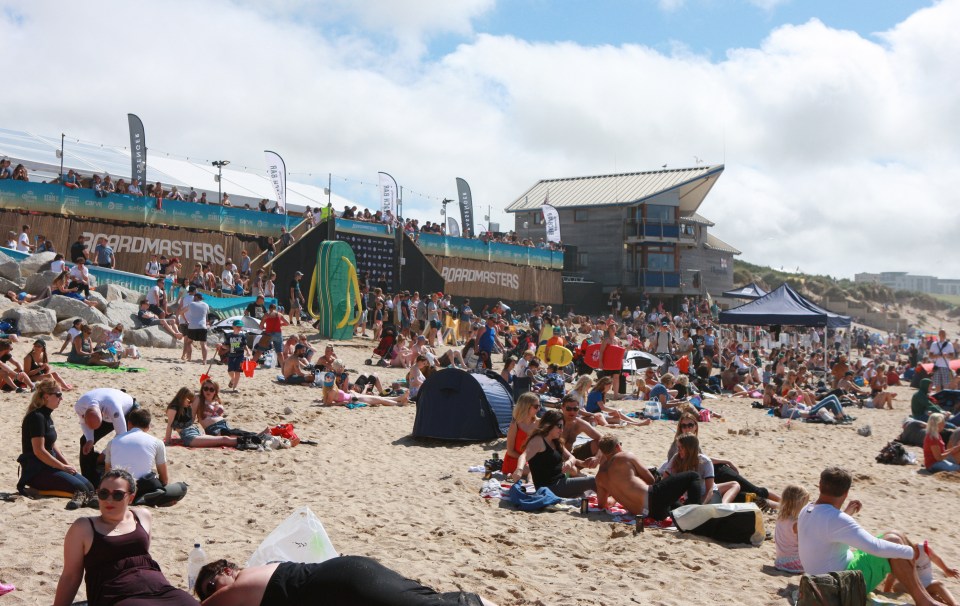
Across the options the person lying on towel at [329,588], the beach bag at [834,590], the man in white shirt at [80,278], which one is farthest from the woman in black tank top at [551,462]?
the man in white shirt at [80,278]

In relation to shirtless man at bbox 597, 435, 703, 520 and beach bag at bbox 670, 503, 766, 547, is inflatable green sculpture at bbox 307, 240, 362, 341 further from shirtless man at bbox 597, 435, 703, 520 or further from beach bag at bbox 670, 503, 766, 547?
beach bag at bbox 670, 503, 766, 547

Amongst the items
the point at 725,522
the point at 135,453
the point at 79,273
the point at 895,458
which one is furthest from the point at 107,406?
the point at 79,273

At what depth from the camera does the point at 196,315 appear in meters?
15.0

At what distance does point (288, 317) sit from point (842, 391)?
13086 mm

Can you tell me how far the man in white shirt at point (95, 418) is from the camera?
6.96 m

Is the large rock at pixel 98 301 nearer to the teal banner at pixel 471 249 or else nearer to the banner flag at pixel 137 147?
the banner flag at pixel 137 147

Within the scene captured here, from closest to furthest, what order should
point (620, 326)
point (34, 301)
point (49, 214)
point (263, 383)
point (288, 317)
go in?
point (263, 383) < point (34, 301) < point (49, 214) < point (288, 317) < point (620, 326)

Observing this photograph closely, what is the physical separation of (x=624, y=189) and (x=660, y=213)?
224 cm

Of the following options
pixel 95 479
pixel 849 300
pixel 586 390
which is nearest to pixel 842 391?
pixel 586 390

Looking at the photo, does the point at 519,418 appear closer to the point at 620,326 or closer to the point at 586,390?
the point at 586,390

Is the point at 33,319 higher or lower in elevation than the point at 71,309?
lower

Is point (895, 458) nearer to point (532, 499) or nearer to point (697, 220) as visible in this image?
point (532, 499)

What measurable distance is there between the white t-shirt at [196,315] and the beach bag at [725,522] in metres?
10.8

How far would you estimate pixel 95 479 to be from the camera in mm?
6914
